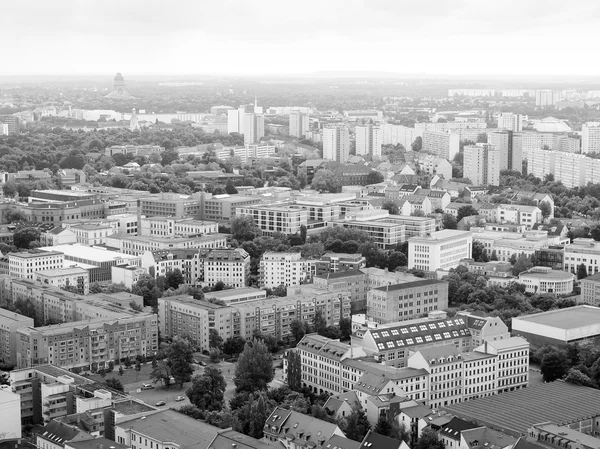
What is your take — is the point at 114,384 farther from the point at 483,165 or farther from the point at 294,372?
the point at 483,165

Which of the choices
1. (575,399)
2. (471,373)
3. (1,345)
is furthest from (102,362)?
(575,399)

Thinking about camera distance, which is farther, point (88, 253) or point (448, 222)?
point (448, 222)

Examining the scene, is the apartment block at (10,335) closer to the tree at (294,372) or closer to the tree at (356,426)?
the tree at (294,372)

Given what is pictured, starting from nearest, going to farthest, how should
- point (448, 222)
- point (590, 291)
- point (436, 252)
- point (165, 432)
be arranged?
point (165, 432)
point (590, 291)
point (436, 252)
point (448, 222)

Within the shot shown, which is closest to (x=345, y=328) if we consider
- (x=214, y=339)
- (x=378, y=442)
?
(x=214, y=339)

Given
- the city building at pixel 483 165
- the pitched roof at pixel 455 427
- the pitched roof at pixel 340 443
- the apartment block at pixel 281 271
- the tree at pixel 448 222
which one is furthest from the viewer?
the city building at pixel 483 165

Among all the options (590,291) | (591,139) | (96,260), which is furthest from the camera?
(591,139)

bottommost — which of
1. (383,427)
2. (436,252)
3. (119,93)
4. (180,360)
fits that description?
(119,93)

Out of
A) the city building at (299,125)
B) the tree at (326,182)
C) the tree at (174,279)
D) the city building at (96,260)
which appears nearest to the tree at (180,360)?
the tree at (174,279)
